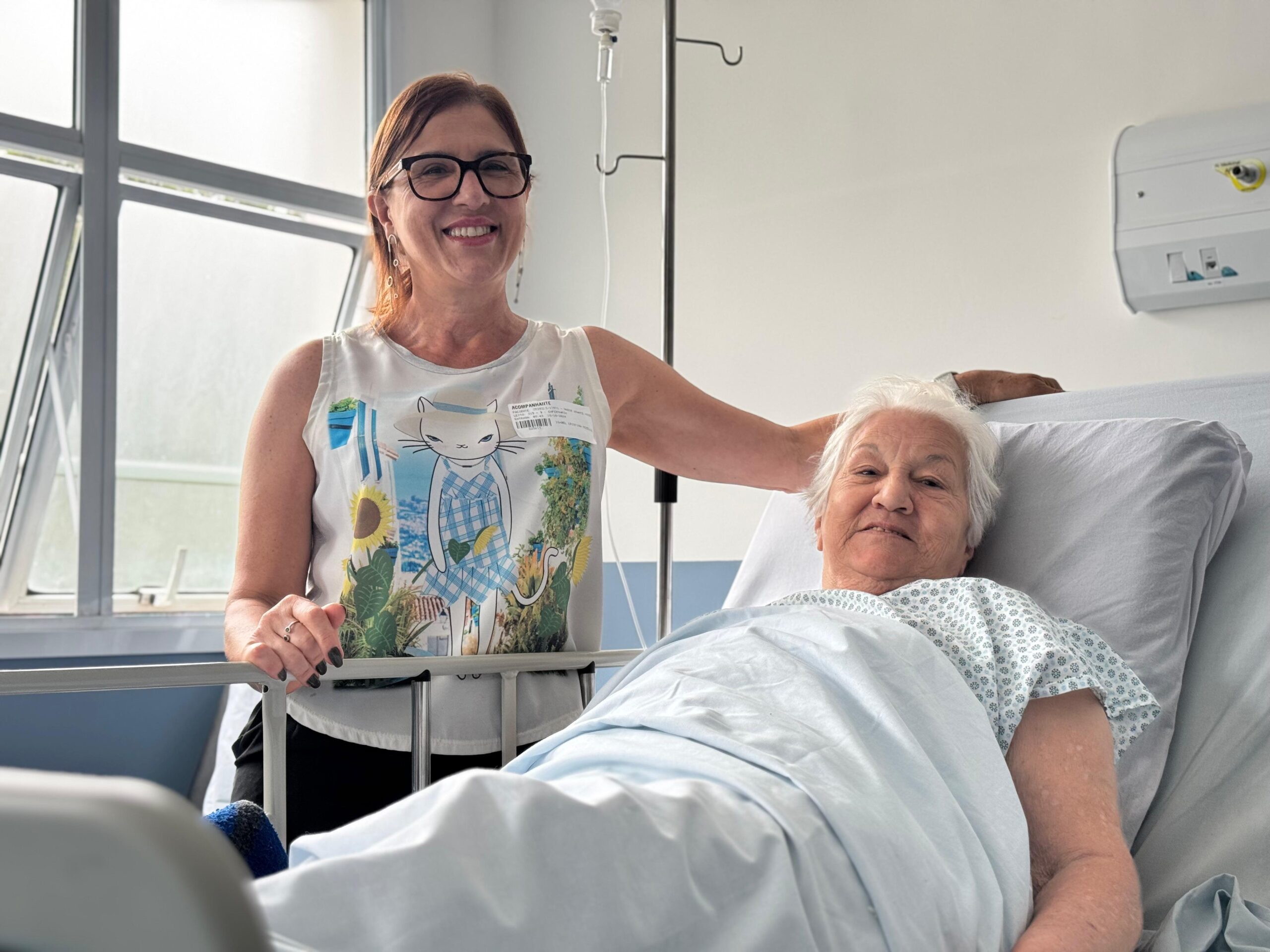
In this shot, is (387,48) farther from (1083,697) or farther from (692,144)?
(1083,697)

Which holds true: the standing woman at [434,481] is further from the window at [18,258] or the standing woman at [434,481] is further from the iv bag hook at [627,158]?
the window at [18,258]

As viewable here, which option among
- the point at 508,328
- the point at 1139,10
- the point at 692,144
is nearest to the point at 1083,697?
the point at 508,328

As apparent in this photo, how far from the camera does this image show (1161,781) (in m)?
1.53

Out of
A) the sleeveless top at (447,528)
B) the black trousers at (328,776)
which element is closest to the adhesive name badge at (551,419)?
the sleeveless top at (447,528)

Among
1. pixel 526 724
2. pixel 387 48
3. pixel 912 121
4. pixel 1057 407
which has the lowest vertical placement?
pixel 526 724

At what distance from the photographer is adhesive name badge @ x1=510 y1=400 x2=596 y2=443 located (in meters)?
1.77

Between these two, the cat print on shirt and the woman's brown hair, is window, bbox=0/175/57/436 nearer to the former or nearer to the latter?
the woman's brown hair

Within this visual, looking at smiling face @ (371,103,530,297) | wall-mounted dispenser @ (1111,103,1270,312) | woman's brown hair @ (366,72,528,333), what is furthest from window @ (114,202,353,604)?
wall-mounted dispenser @ (1111,103,1270,312)

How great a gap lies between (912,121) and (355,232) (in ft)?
7.26

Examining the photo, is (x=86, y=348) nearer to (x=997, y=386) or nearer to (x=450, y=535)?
(x=450, y=535)

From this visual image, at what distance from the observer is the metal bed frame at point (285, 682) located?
128 centimetres

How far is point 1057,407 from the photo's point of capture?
79.0 inches

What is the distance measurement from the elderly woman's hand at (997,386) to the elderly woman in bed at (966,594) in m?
0.27

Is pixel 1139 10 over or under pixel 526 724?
over
